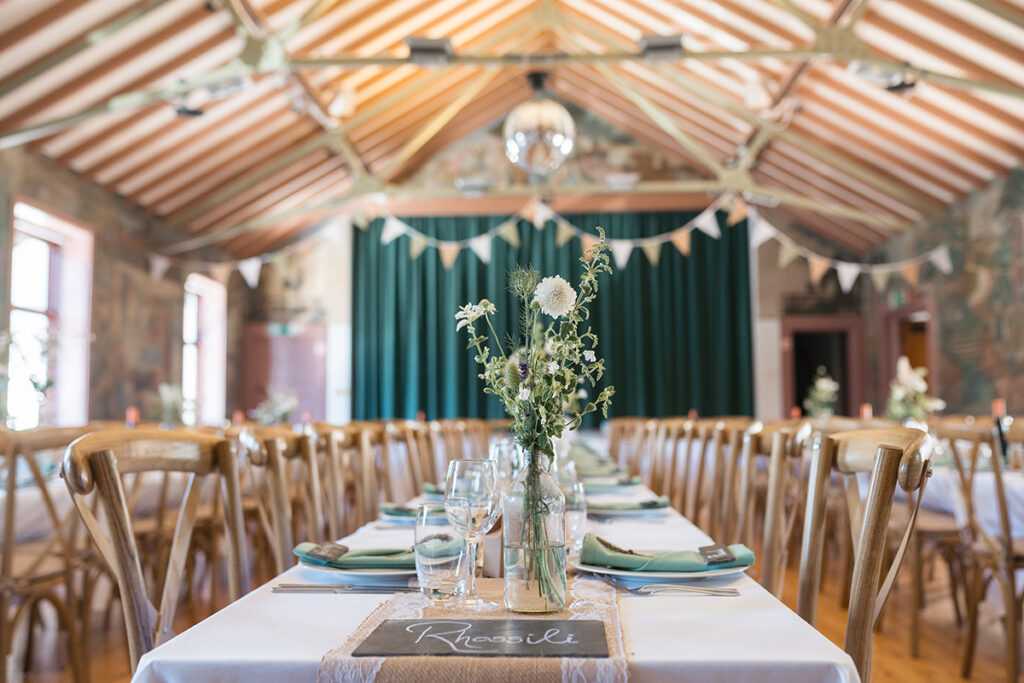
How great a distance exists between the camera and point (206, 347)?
12.3 m

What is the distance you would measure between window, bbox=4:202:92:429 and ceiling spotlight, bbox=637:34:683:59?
5275 mm

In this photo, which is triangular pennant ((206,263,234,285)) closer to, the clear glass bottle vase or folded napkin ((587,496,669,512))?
folded napkin ((587,496,669,512))

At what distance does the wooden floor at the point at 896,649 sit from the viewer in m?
3.47

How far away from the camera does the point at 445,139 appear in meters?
13.2

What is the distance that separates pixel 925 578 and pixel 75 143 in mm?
7582

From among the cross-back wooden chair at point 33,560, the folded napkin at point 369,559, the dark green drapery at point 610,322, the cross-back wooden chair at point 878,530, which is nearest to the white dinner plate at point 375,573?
the folded napkin at point 369,559

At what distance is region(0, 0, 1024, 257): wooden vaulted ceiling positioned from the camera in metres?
6.77

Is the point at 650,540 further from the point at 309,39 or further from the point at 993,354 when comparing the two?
the point at 993,354

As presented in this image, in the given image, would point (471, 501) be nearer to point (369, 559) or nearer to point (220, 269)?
point (369, 559)

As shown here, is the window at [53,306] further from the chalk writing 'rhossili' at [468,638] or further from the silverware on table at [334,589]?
the chalk writing 'rhossili' at [468,638]

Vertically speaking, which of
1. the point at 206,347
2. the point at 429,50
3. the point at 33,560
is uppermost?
the point at 429,50

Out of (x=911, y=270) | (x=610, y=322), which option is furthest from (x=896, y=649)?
(x=610, y=322)

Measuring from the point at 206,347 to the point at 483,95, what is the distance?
5130mm

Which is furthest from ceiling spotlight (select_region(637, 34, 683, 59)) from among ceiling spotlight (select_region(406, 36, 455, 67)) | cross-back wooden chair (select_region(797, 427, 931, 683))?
cross-back wooden chair (select_region(797, 427, 931, 683))
